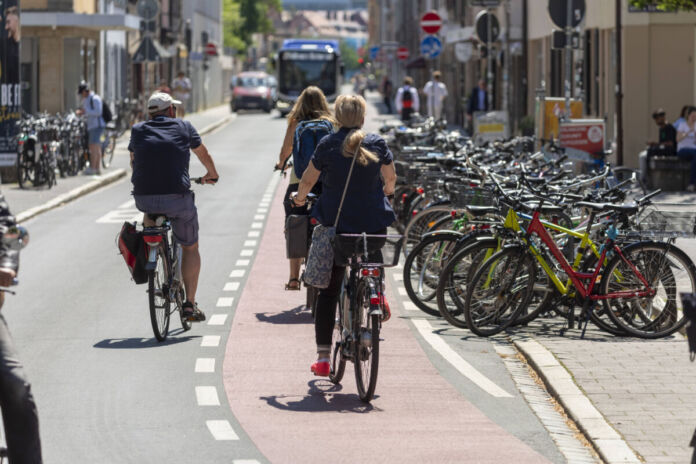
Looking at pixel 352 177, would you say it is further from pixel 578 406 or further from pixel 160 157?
pixel 160 157

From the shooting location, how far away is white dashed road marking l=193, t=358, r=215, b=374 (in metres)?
10.2

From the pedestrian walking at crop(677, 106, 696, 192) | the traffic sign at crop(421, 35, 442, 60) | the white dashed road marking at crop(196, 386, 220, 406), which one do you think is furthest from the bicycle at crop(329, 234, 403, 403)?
the traffic sign at crop(421, 35, 442, 60)

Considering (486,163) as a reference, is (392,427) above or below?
below

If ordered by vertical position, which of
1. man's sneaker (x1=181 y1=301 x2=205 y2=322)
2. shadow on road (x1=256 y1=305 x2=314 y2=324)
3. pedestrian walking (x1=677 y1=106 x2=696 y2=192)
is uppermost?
pedestrian walking (x1=677 y1=106 x2=696 y2=192)

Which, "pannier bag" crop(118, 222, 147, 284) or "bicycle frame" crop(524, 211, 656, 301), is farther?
"bicycle frame" crop(524, 211, 656, 301)

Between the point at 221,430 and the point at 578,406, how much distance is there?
1957 mm

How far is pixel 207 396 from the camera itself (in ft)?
30.5

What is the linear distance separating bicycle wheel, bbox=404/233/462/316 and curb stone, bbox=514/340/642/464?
67.5 inches

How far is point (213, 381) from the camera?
32.1ft

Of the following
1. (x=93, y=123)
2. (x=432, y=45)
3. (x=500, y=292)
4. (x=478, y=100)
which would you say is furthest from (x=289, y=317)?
(x=478, y=100)

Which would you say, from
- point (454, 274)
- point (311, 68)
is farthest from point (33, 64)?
→ point (454, 274)

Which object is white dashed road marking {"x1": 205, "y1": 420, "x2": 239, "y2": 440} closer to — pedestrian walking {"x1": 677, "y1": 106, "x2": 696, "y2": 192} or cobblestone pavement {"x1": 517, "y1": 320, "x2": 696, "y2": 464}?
cobblestone pavement {"x1": 517, "y1": 320, "x2": 696, "y2": 464}

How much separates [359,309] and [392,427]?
89 centimetres

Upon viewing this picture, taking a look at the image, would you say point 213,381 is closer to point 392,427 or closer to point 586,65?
point 392,427
